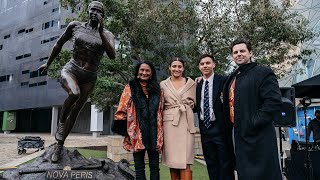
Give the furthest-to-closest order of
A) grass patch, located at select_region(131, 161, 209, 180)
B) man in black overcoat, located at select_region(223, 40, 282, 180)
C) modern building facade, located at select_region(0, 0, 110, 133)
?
modern building facade, located at select_region(0, 0, 110, 133) → grass patch, located at select_region(131, 161, 209, 180) → man in black overcoat, located at select_region(223, 40, 282, 180)

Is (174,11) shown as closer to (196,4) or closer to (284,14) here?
(196,4)

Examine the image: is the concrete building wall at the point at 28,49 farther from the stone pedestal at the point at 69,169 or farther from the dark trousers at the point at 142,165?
the dark trousers at the point at 142,165

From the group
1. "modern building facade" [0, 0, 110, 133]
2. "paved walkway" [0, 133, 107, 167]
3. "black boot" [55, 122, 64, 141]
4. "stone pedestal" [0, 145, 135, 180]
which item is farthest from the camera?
"modern building facade" [0, 0, 110, 133]

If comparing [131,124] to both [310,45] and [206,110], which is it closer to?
[206,110]

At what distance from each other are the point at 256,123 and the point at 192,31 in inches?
297

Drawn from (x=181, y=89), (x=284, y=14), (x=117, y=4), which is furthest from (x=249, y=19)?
(x=181, y=89)

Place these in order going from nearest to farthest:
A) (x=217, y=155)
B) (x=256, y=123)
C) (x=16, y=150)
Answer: (x=256, y=123) → (x=217, y=155) → (x=16, y=150)

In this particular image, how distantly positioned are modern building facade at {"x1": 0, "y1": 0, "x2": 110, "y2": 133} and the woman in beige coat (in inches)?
947

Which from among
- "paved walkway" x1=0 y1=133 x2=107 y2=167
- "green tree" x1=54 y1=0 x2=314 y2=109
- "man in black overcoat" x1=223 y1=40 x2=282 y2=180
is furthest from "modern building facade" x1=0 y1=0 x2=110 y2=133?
"man in black overcoat" x1=223 y1=40 x2=282 y2=180

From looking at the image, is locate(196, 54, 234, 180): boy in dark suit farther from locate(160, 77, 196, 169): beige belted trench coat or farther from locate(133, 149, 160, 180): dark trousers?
locate(133, 149, 160, 180): dark trousers

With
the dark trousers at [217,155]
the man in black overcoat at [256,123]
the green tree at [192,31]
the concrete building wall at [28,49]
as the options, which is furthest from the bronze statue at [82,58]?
the concrete building wall at [28,49]

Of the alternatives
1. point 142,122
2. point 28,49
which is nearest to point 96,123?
point 28,49

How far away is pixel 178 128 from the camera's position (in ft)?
11.3

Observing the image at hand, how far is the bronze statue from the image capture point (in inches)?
159
